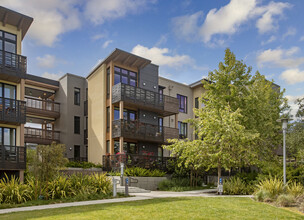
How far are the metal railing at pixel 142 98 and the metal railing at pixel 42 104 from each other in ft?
26.6

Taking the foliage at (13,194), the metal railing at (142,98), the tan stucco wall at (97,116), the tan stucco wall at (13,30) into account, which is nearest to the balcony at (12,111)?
the tan stucco wall at (13,30)

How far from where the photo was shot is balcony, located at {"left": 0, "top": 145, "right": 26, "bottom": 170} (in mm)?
17922

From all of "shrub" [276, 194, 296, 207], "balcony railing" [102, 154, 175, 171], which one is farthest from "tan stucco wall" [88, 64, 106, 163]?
"shrub" [276, 194, 296, 207]

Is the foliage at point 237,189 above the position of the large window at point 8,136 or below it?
below

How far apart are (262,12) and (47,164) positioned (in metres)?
14.7

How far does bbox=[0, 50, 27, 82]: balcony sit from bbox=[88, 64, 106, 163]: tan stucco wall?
26.9 ft

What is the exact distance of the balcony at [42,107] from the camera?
28.5m

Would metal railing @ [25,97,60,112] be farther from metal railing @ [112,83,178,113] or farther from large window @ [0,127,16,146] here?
large window @ [0,127,16,146]

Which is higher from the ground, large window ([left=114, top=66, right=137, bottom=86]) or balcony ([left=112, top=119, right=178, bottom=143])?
large window ([left=114, top=66, right=137, bottom=86])

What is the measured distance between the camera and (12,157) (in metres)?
18.5

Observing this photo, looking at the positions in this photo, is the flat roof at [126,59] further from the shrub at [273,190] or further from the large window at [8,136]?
the shrub at [273,190]

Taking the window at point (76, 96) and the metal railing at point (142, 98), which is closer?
the metal railing at point (142, 98)

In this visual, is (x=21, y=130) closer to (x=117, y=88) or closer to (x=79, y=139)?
(x=117, y=88)

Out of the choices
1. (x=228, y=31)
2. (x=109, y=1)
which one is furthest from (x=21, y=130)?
(x=228, y=31)
